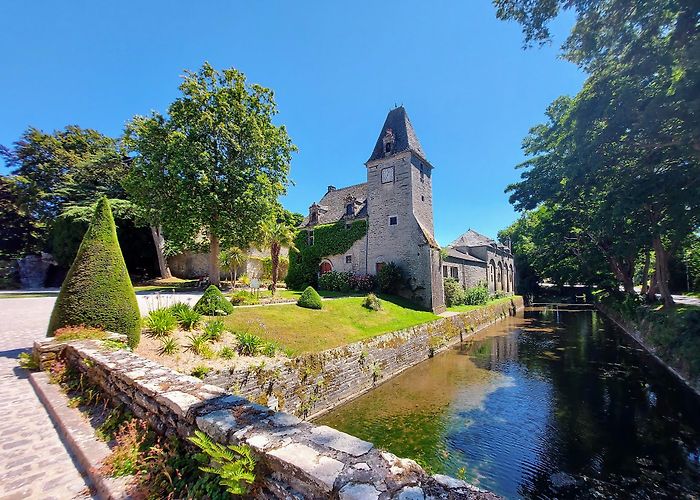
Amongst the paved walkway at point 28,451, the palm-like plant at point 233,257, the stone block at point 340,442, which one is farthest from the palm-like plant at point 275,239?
the stone block at point 340,442

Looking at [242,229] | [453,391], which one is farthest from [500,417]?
[242,229]

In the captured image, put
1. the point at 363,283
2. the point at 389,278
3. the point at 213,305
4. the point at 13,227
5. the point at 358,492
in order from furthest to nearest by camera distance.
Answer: the point at 13,227
the point at 363,283
the point at 389,278
the point at 213,305
the point at 358,492

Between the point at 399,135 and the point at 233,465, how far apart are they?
80.0 feet

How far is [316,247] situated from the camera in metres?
26.6

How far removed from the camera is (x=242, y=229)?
17.8m

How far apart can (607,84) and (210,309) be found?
1496 cm

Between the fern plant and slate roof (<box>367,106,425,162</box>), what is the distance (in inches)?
890

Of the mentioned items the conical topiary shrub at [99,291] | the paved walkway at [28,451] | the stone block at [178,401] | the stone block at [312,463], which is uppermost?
the conical topiary shrub at [99,291]

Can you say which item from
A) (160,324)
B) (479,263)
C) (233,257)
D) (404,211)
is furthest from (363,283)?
(479,263)

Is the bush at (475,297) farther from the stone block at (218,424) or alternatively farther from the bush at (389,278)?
the stone block at (218,424)

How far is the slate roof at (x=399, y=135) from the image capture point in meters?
23.3

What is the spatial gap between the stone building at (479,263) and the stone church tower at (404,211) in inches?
284

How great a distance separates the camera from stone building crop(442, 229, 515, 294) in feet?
101

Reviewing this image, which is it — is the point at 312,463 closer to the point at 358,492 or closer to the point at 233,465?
the point at 358,492
